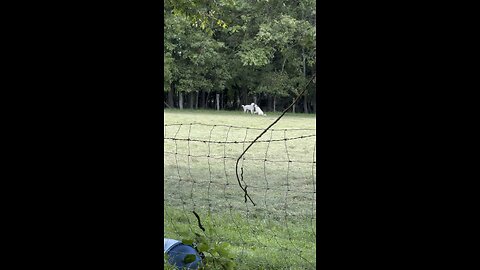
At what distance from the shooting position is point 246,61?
21609 millimetres

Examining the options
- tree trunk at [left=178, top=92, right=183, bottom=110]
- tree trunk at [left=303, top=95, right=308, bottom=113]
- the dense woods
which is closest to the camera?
the dense woods

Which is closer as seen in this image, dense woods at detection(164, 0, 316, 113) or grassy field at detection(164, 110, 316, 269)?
grassy field at detection(164, 110, 316, 269)

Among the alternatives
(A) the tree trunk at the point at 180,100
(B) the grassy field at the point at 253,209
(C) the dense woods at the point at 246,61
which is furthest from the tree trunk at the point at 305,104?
(B) the grassy field at the point at 253,209

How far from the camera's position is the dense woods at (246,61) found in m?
20.0

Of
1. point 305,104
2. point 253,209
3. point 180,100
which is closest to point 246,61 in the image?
point 305,104

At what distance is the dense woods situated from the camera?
20.0 m

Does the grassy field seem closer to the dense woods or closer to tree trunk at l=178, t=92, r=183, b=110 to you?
the dense woods

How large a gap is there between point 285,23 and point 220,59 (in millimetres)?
4431

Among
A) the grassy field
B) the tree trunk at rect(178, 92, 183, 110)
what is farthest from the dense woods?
the grassy field
